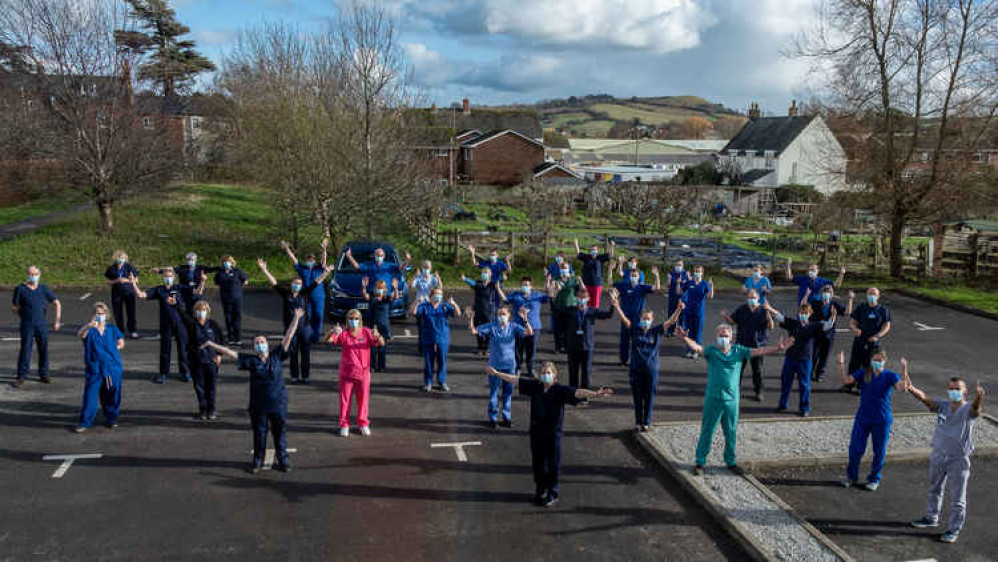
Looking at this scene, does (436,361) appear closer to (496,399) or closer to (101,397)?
(496,399)

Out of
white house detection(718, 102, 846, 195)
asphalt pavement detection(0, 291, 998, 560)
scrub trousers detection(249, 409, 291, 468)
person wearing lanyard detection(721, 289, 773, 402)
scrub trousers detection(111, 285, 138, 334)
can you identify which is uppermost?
white house detection(718, 102, 846, 195)

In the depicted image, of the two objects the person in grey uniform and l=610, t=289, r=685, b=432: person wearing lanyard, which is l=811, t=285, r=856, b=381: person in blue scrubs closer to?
l=610, t=289, r=685, b=432: person wearing lanyard

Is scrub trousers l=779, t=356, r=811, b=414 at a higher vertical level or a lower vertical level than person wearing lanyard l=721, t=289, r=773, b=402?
lower

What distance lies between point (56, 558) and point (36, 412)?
4.88 meters

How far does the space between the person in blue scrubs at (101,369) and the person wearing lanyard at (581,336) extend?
668cm

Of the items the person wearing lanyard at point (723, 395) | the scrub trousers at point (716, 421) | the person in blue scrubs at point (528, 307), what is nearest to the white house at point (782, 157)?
the person in blue scrubs at point (528, 307)

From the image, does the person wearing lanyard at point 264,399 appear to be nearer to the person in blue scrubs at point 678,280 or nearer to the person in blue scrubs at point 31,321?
the person in blue scrubs at point 31,321

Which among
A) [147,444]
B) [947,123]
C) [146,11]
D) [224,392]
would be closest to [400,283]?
[224,392]

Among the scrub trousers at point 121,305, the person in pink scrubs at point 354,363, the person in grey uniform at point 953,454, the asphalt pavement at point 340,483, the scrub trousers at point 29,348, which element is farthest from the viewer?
the scrub trousers at point 121,305

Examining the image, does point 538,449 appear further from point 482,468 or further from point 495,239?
point 495,239

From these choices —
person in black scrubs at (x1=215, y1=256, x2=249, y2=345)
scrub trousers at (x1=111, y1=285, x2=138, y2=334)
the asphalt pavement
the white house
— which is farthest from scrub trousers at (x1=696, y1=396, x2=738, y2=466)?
the white house

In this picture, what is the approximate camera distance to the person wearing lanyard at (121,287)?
14.3 meters

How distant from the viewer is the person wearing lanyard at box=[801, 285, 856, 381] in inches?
497

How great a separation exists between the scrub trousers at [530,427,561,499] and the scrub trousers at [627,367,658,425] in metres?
2.47
